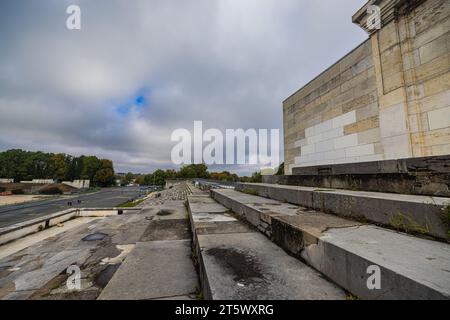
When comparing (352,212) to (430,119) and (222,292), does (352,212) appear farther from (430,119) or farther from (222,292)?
(430,119)

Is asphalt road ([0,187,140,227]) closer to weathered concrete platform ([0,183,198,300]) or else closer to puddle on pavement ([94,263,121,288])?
weathered concrete platform ([0,183,198,300])

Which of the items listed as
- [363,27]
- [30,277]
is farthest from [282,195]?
[30,277]

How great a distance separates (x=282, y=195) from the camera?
12.9 ft

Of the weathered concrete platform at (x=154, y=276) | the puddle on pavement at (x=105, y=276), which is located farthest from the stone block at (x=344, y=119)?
the puddle on pavement at (x=105, y=276)

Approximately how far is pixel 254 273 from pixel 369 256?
0.83 m

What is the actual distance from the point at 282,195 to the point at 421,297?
3.02 meters

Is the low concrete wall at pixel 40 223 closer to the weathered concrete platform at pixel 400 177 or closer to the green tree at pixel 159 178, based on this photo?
the weathered concrete platform at pixel 400 177

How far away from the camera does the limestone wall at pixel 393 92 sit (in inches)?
125

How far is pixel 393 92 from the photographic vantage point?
3713 mm

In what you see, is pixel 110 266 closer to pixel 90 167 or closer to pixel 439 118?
pixel 439 118

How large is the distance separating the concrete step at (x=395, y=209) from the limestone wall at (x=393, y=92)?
2.03 m

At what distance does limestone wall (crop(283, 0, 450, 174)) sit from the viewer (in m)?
3.17
